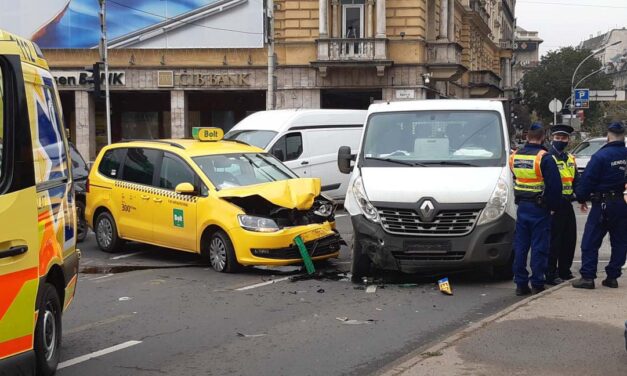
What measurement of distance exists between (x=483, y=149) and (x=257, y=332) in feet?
13.1

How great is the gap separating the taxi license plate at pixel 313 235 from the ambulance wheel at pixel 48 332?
4.41 meters

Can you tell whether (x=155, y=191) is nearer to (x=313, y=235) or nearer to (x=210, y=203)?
(x=210, y=203)

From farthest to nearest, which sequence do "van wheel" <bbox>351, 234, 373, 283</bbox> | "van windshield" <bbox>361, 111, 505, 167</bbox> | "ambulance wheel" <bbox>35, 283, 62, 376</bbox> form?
1. "van windshield" <bbox>361, 111, 505, 167</bbox>
2. "van wheel" <bbox>351, 234, 373, 283</bbox>
3. "ambulance wheel" <bbox>35, 283, 62, 376</bbox>

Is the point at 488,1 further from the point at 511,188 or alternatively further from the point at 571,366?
the point at 571,366

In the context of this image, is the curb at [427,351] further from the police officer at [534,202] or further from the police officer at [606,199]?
the police officer at [606,199]

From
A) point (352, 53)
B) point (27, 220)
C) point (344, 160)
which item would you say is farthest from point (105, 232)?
point (352, 53)

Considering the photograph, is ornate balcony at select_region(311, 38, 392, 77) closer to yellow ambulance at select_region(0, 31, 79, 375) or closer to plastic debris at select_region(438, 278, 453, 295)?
plastic debris at select_region(438, 278, 453, 295)

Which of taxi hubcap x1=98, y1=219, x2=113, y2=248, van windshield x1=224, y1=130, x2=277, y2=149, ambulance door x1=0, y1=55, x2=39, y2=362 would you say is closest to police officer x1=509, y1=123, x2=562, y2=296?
ambulance door x1=0, y1=55, x2=39, y2=362

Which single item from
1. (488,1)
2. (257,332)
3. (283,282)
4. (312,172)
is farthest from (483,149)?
(488,1)

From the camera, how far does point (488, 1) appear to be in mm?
58000

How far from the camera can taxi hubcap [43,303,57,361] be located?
5.21 metres

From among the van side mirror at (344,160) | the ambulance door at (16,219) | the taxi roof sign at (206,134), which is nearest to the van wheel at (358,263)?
the van side mirror at (344,160)

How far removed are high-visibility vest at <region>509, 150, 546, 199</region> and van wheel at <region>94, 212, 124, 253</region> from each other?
20.2 feet

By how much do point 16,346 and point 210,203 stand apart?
17.8 feet
